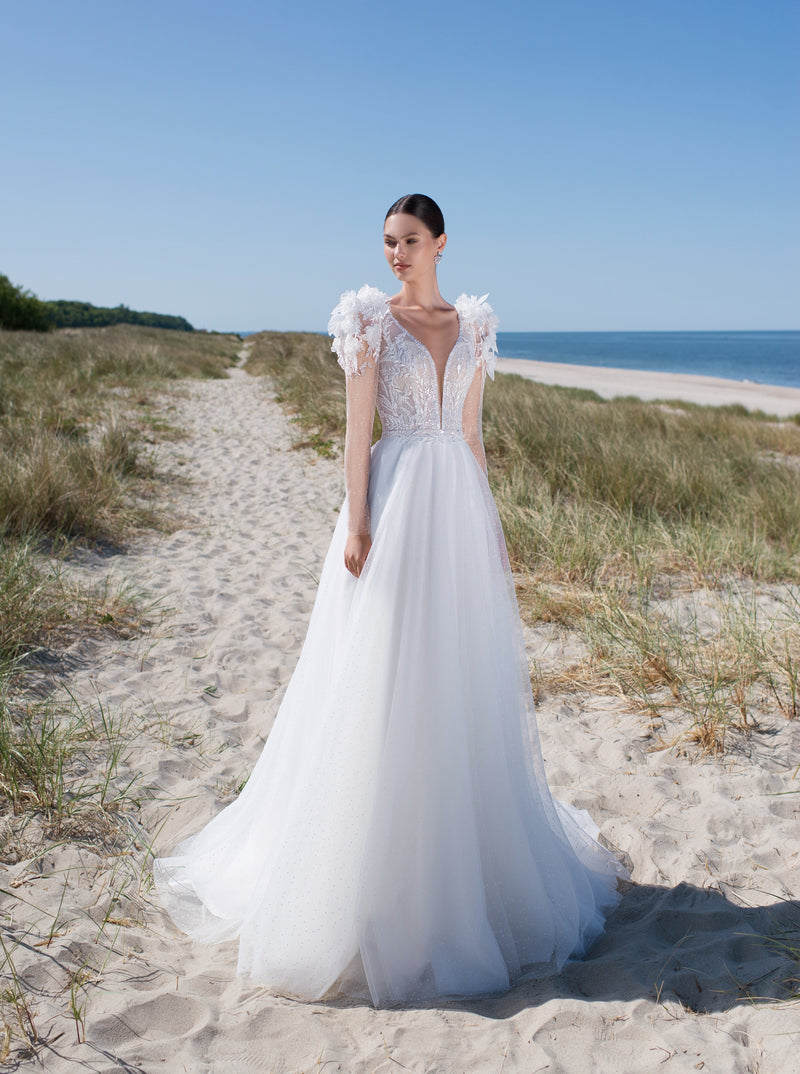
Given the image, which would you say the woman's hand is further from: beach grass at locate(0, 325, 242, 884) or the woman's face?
beach grass at locate(0, 325, 242, 884)

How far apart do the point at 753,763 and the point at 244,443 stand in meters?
8.85

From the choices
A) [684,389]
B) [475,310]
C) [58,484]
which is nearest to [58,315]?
[684,389]

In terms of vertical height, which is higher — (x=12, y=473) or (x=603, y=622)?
(x=12, y=473)

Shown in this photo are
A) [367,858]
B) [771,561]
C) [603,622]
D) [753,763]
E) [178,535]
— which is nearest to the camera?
[367,858]

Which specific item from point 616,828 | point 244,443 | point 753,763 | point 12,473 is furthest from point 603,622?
point 244,443

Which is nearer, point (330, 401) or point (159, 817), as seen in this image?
point (159, 817)

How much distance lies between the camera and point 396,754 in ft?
6.51

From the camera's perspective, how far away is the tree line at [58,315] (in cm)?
3092

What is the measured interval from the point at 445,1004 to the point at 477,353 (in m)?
1.86

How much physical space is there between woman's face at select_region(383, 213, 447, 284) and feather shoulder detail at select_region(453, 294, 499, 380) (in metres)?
0.20

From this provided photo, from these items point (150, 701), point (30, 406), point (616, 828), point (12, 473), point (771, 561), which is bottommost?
point (616, 828)

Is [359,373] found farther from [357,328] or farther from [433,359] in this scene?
[433,359]

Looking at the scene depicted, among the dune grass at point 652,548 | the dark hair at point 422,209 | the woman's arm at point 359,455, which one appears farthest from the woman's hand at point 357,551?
the dune grass at point 652,548

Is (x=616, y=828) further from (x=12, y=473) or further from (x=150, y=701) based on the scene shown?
(x=12, y=473)
